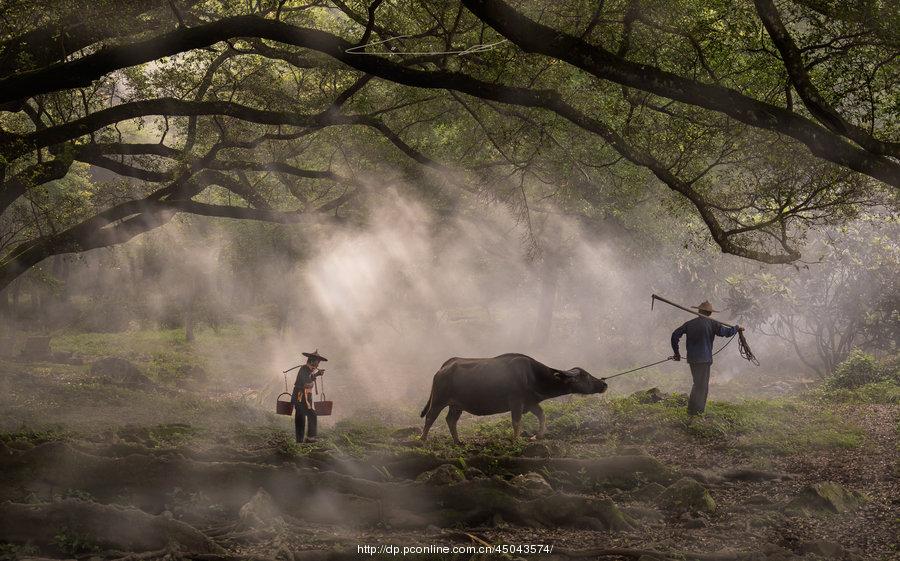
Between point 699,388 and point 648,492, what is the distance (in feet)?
19.9

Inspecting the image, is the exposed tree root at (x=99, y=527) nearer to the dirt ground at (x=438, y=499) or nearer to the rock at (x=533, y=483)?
the dirt ground at (x=438, y=499)

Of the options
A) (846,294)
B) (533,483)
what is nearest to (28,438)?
(533,483)

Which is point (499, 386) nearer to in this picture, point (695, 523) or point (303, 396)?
point (303, 396)

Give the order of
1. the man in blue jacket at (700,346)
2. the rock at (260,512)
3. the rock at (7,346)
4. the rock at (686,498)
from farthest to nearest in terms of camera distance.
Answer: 1. the rock at (7,346)
2. the man in blue jacket at (700,346)
3. the rock at (686,498)
4. the rock at (260,512)

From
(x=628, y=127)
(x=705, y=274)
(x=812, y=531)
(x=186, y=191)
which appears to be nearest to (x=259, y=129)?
(x=186, y=191)

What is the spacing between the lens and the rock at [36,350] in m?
32.2

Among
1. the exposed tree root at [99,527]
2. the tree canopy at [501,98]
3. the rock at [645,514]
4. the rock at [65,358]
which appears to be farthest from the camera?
the rock at [65,358]

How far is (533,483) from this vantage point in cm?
1123

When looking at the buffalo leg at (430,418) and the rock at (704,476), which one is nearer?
the rock at (704,476)

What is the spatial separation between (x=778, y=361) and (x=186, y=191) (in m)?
30.0

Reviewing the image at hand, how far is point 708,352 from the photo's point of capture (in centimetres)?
1683

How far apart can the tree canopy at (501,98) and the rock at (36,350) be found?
10043mm

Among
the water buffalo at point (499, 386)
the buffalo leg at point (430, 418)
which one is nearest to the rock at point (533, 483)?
the water buffalo at point (499, 386)

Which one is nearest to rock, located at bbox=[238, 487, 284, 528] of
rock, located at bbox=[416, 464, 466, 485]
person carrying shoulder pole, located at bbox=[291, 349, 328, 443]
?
rock, located at bbox=[416, 464, 466, 485]
